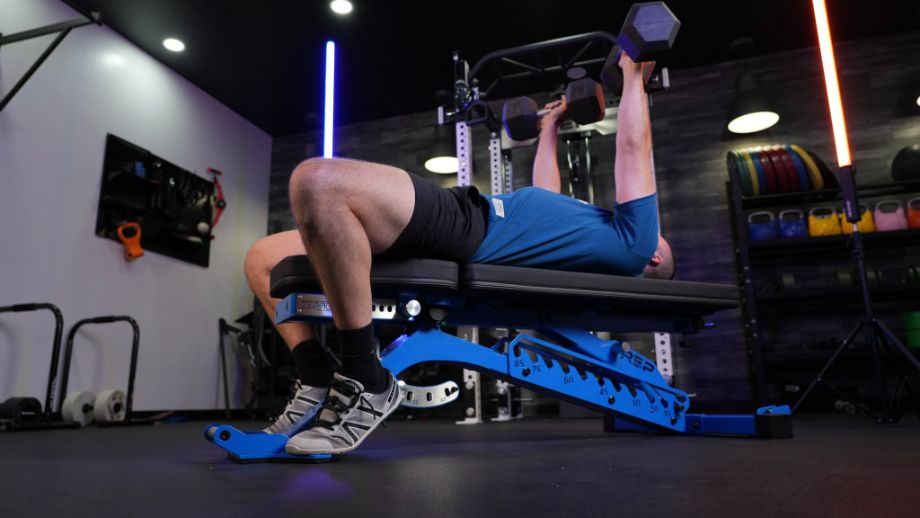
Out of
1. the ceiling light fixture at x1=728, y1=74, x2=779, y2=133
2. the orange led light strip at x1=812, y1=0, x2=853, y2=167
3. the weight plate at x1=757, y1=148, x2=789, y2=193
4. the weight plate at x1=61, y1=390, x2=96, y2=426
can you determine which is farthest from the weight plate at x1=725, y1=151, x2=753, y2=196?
the weight plate at x1=61, y1=390, x2=96, y2=426

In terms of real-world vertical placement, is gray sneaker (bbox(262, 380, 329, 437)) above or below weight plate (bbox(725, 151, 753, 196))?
below

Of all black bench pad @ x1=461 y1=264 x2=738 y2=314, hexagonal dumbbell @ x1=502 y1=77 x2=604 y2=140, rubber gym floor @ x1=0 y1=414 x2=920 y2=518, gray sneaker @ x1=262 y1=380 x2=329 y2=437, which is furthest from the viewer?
hexagonal dumbbell @ x1=502 y1=77 x2=604 y2=140

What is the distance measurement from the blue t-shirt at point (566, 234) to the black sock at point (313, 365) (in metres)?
0.40

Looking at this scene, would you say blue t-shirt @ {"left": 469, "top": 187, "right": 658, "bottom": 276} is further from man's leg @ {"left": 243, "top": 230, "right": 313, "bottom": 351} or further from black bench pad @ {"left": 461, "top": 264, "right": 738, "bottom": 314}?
man's leg @ {"left": 243, "top": 230, "right": 313, "bottom": 351}

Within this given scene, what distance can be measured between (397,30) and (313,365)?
3121mm

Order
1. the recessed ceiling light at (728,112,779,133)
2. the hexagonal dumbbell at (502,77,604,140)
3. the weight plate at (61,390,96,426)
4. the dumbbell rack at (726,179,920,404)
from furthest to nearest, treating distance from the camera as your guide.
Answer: the recessed ceiling light at (728,112,779,133) < the dumbbell rack at (726,179,920,404) < the weight plate at (61,390,96,426) < the hexagonal dumbbell at (502,77,604,140)

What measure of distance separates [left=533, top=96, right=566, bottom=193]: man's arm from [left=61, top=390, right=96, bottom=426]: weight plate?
8.34 feet

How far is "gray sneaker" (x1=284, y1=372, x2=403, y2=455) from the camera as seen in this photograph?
1.07 meters

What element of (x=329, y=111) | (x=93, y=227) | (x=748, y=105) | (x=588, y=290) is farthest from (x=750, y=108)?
(x=93, y=227)

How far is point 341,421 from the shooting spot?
1.11m

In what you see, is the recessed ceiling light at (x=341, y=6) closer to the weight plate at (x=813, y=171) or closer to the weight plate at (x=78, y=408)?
the weight plate at (x=78, y=408)

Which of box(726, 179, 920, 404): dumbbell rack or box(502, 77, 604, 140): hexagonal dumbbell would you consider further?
box(726, 179, 920, 404): dumbbell rack

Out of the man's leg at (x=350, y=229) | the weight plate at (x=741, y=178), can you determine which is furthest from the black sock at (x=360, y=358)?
the weight plate at (x=741, y=178)

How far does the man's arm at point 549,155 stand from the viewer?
2.18 m
